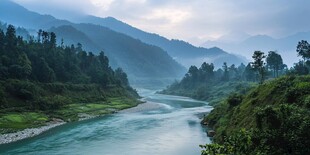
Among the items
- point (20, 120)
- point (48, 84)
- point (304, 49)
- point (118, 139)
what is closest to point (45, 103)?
point (20, 120)

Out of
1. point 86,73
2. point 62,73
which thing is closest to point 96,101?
point 62,73

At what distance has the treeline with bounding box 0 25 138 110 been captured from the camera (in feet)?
293

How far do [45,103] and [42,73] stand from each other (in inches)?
903

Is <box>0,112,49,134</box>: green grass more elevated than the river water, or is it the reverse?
<box>0,112,49,134</box>: green grass

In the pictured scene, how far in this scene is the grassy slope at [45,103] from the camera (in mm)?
73688

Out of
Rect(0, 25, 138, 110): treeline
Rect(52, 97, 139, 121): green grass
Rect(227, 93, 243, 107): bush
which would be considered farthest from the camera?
Rect(0, 25, 138, 110): treeline

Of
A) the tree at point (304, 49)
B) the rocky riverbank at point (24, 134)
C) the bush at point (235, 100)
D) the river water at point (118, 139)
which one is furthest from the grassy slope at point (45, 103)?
the tree at point (304, 49)

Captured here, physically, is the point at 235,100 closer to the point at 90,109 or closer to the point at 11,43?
the point at 90,109

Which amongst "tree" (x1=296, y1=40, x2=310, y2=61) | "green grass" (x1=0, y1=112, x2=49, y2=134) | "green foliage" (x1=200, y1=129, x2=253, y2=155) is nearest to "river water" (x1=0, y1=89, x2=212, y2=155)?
"green grass" (x1=0, y1=112, x2=49, y2=134)

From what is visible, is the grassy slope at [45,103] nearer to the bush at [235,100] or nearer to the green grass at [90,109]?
the green grass at [90,109]

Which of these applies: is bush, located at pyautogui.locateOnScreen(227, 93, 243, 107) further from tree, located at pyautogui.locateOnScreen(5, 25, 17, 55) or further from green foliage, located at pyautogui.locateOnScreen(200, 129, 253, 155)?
tree, located at pyautogui.locateOnScreen(5, 25, 17, 55)

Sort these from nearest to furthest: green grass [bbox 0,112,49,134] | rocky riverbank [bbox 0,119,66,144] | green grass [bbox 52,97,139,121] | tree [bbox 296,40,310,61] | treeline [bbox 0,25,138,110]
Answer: rocky riverbank [bbox 0,119,66,144], green grass [bbox 0,112,49,134], green grass [bbox 52,97,139,121], treeline [bbox 0,25,138,110], tree [bbox 296,40,310,61]

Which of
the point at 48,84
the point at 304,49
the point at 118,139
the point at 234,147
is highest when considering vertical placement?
the point at 304,49

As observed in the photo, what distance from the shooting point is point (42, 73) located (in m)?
110
